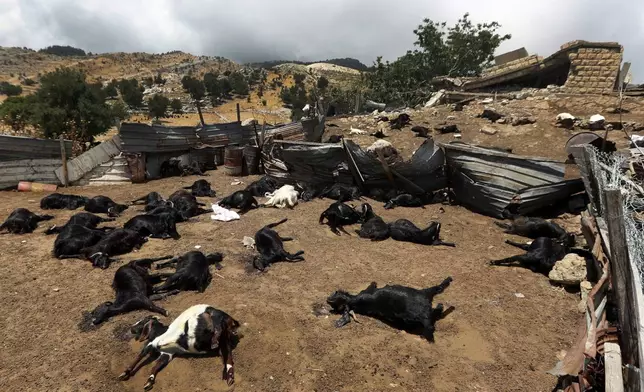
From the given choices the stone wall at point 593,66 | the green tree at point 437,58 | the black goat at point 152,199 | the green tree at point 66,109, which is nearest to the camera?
the black goat at point 152,199

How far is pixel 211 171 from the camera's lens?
13.2m

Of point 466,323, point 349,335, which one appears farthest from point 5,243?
point 466,323

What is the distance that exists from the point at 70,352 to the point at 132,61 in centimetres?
8222

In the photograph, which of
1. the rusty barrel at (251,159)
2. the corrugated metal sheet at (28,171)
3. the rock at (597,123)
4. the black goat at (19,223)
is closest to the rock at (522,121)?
the rock at (597,123)

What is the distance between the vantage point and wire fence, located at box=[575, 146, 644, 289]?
119 inches

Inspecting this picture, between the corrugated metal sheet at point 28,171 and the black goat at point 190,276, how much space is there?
7678 mm

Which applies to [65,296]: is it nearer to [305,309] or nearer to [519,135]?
[305,309]

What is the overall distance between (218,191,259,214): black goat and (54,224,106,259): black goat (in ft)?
9.43

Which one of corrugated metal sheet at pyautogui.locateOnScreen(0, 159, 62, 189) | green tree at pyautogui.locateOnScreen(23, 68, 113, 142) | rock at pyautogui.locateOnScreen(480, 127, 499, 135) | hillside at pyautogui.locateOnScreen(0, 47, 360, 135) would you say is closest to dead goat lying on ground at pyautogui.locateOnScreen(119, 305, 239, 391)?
corrugated metal sheet at pyautogui.locateOnScreen(0, 159, 62, 189)

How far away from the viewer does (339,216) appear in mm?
7738

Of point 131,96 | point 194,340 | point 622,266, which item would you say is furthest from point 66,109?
point 131,96

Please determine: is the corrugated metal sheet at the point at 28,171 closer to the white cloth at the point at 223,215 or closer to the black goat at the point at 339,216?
the white cloth at the point at 223,215

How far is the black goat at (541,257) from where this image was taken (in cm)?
568

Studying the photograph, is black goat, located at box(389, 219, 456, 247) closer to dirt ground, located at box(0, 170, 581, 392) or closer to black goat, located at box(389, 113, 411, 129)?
dirt ground, located at box(0, 170, 581, 392)
